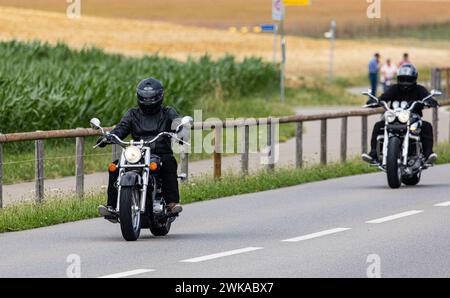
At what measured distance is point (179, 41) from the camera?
94562 millimetres

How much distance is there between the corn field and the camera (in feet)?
104

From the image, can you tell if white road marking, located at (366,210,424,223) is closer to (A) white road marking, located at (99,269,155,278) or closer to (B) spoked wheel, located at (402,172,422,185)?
(B) spoked wheel, located at (402,172,422,185)

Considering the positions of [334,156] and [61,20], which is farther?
[61,20]

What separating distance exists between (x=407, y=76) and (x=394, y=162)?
4.64 ft

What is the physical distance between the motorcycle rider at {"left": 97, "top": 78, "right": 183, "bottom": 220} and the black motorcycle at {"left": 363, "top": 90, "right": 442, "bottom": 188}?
686 cm

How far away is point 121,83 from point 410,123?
49.7 ft

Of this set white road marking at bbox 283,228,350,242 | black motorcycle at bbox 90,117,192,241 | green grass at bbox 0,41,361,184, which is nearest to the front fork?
black motorcycle at bbox 90,117,192,241

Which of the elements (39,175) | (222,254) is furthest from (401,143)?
(222,254)

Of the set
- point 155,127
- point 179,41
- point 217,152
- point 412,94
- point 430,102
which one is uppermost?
point 155,127

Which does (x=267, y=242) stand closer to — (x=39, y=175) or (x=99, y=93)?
(x=39, y=175)

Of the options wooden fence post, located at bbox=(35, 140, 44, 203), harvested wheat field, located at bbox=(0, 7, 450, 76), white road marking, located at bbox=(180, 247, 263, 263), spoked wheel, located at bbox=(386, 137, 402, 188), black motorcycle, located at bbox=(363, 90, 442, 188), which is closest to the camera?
white road marking, located at bbox=(180, 247, 263, 263)

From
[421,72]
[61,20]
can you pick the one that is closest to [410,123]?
[421,72]

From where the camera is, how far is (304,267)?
1318 cm
